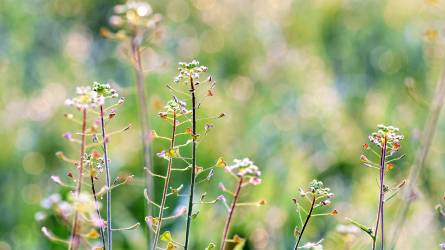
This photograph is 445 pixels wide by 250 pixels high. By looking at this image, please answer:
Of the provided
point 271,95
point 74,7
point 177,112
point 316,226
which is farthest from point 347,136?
point 74,7

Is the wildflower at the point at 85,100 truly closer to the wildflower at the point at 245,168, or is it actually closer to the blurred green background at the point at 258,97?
the wildflower at the point at 245,168

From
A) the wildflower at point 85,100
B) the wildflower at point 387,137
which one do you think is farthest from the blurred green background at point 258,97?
the wildflower at point 85,100

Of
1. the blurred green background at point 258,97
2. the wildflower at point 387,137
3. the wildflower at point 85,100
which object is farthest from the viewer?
the blurred green background at point 258,97

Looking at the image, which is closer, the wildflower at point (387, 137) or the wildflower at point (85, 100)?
the wildflower at point (85, 100)

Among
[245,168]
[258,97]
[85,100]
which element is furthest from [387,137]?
[258,97]

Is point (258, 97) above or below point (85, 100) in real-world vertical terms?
below

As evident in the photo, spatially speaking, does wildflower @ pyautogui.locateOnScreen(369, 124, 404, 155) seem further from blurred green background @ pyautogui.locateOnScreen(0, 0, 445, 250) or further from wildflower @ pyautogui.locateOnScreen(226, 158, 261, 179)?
blurred green background @ pyautogui.locateOnScreen(0, 0, 445, 250)

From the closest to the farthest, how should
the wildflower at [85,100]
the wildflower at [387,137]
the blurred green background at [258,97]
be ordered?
the wildflower at [85,100] → the wildflower at [387,137] → the blurred green background at [258,97]

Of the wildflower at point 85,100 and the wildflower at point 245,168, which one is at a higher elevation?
the wildflower at point 85,100

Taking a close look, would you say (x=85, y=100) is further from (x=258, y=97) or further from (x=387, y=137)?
(x=258, y=97)
